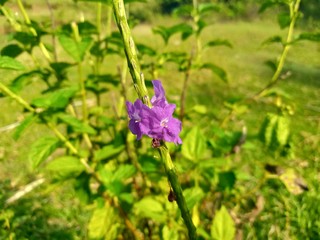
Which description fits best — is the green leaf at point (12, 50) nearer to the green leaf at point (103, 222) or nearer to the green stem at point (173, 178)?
the green leaf at point (103, 222)

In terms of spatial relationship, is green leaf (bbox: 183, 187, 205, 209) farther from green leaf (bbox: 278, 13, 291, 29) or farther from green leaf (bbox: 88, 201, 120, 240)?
green leaf (bbox: 278, 13, 291, 29)

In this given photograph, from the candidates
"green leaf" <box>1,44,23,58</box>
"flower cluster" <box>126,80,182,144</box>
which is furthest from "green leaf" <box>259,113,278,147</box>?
"green leaf" <box>1,44,23,58</box>

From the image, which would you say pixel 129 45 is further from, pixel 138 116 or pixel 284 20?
pixel 284 20

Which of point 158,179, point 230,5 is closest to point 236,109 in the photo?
point 158,179

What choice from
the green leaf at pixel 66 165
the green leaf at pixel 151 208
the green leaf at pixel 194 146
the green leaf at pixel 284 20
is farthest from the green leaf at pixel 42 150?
the green leaf at pixel 284 20

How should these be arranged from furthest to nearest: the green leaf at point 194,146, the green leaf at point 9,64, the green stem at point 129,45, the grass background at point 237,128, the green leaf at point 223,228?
the grass background at point 237,128 < the green leaf at point 194,146 < the green leaf at point 223,228 < the green leaf at point 9,64 < the green stem at point 129,45

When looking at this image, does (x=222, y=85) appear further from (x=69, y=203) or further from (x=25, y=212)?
(x=25, y=212)
